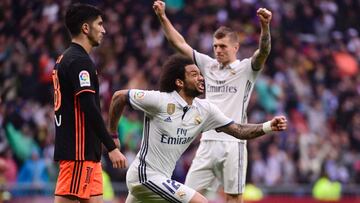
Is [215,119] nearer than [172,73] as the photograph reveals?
No

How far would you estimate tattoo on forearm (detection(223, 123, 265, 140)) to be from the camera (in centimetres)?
977

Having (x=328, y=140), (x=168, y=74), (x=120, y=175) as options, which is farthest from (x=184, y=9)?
(x=168, y=74)

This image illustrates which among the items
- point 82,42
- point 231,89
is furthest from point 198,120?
point 82,42

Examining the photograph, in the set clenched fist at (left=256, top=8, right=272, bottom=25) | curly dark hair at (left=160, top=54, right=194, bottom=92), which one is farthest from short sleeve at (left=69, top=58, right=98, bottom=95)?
clenched fist at (left=256, top=8, right=272, bottom=25)

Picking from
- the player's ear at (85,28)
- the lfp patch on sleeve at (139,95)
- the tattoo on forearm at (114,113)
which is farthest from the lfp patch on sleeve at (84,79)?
the tattoo on forearm at (114,113)

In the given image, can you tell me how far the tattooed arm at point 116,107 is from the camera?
384 inches

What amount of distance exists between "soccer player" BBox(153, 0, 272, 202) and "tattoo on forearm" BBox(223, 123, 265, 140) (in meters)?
1.14

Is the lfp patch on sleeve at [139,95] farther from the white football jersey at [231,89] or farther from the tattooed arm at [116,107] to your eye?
the white football jersey at [231,89]

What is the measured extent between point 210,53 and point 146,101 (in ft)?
36.8

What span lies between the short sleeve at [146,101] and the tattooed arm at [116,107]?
11cm

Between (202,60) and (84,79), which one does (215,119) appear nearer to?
(202,60)

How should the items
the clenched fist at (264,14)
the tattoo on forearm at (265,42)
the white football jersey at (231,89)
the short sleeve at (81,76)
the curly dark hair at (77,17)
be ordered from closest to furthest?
the short sleeve at (81,76) → the curly dark hair at (77,17) → the clenched fist at (264,14) → the tattoo on forearm at (265,42) → the white football jersey at (231,89)

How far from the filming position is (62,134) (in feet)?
28.8

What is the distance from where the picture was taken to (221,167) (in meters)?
11.3
